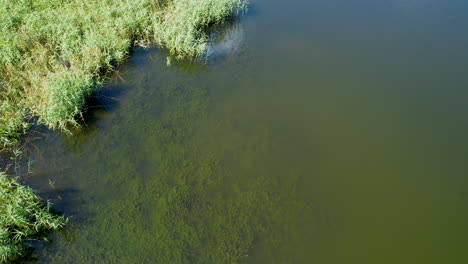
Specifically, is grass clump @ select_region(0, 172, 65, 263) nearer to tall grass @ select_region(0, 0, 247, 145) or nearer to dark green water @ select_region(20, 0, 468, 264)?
dark green water @ select_region(20, 0, 468, 264)

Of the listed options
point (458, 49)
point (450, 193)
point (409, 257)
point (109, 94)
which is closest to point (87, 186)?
point (109, 94)

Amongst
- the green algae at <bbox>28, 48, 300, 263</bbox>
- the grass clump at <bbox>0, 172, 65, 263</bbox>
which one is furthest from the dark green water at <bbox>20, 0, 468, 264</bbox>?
the grass clump at <bbox>0, 172, 65, 263</bbox>

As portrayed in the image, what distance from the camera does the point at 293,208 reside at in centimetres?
402

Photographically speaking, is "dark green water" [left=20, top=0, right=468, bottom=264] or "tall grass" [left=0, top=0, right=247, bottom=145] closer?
"dark green water" [left=20, top=0, right=468, bottom=264]

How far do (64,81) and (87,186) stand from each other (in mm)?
1872

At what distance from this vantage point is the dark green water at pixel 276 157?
3.71m

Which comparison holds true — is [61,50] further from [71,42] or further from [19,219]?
[19,219]

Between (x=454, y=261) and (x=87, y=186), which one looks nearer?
(x=454, y=261)

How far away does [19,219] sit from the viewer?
359cm

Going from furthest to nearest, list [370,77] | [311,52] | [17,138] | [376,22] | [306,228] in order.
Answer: [376,22] → [311,52] → [370,77] → [17,138] → [306,228]

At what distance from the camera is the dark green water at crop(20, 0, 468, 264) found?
12.2ft

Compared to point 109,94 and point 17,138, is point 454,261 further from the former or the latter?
point 17,138

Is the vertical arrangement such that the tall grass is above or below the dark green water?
above

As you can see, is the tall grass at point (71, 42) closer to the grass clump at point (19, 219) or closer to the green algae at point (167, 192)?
the green algae at point (167, 192)
